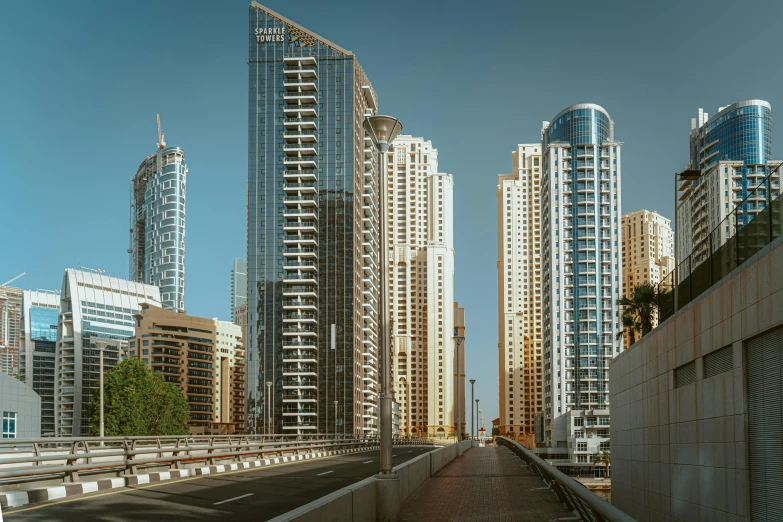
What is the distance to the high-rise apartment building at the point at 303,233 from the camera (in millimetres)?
122062

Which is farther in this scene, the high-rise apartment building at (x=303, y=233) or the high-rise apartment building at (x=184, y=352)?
the high-rise apartment building at (x=184, y=352)

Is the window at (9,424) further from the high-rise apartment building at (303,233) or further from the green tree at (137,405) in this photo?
the high-rise apartment building at (303,233)

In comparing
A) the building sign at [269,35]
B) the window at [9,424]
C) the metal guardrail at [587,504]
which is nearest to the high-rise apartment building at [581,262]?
the building sign at [269,35]

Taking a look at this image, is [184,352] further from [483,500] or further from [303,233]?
[483,500]

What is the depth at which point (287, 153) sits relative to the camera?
129m

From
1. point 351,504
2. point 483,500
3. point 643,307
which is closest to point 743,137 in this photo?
point 643,307

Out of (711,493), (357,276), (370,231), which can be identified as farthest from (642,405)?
(370,231)

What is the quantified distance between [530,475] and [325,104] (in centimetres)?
10688

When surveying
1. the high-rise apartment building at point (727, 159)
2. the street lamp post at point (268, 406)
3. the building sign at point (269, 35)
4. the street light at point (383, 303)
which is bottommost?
the street lamp post at point (268, 406)

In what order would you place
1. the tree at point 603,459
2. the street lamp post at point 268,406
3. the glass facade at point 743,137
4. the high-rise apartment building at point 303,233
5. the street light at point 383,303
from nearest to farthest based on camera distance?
the street light at point 383,303 → the tree at point 603,459 → the street lamp post at point 268,406 → the high-rise apartment building at point 303,233 → the glass facade at point 743,137

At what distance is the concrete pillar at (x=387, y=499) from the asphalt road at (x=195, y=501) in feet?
6.67

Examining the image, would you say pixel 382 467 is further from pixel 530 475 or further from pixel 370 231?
pixel 370 231

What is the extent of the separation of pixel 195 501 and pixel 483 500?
23.5ft

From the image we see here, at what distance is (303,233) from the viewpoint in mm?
127500
